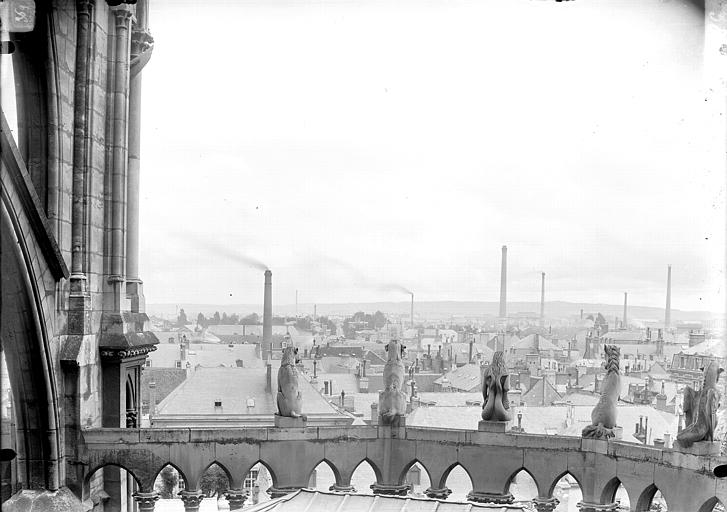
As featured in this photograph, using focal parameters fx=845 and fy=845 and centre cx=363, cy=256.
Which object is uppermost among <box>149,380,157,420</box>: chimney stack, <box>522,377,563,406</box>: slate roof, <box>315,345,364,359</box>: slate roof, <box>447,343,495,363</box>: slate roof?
<box>315,345,364,359</box>: slate roof

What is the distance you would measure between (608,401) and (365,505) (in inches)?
134

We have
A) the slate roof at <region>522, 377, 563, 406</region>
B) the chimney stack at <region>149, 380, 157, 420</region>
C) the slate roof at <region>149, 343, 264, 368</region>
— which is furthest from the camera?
the slate roof at <region>522, 377, 563, 406</region>

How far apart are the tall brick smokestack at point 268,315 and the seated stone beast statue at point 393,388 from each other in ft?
18.7

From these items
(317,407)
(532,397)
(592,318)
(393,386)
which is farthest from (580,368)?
(393,386)

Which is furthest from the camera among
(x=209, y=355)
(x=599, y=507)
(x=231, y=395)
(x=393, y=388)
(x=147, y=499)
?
(x=209, y=355)

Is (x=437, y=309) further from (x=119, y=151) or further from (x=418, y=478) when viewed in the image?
(x=119, y=151)

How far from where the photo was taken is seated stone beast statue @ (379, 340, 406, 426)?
7.87 metres

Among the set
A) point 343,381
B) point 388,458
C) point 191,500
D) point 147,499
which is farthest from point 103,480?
point 343,381

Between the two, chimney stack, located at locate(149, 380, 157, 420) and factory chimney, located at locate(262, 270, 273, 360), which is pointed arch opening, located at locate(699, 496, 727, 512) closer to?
factory chimney, located at locate(262, 270, 273, 360)

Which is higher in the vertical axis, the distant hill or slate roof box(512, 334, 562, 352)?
the distant hill

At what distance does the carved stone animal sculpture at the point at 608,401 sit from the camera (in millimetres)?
7254

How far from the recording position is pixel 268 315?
52.5 feet

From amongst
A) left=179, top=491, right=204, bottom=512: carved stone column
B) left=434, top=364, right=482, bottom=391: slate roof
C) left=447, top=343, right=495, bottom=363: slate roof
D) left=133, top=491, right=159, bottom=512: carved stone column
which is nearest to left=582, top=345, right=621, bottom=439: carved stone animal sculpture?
left=179, top=491, right=204, bottom=512: carved stone column

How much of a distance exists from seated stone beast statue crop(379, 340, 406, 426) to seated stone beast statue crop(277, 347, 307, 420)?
0.80 meters
